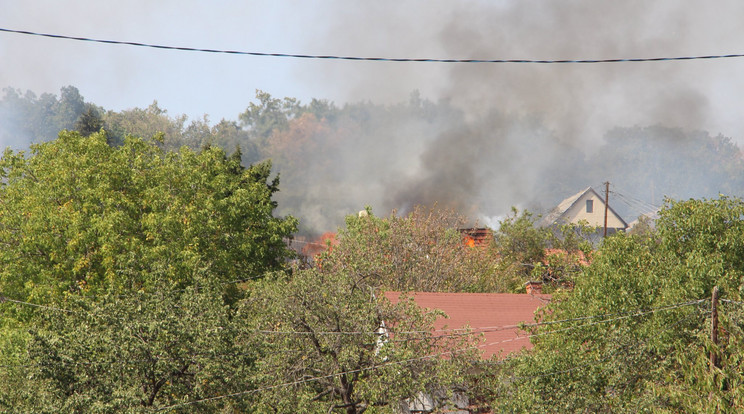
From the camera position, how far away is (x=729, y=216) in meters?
18.7

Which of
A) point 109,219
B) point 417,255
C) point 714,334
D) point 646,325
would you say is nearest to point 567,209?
point 417,255

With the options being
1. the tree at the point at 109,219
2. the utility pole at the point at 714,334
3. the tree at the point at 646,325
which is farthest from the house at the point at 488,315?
the utility pole at the point at 714,334

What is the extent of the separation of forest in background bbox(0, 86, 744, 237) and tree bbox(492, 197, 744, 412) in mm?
49014

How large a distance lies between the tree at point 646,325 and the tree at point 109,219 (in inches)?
552

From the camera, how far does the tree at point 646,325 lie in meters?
17.0

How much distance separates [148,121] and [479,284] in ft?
296

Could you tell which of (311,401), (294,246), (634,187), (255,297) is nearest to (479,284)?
(255,297)

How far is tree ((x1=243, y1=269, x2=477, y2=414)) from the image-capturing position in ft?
66.9

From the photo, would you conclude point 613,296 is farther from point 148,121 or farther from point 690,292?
point 148,121

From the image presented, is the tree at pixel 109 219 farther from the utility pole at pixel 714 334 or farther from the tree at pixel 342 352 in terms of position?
the utility pole at pixel 714 334

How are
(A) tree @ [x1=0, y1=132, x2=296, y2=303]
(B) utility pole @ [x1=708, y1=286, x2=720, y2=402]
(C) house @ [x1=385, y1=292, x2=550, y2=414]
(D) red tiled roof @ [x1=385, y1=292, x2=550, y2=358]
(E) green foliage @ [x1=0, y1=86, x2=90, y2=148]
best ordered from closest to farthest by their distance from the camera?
(B) utility pole @ [x1=708, y1=286, x2=720, y2=402] < (C) house @ [x1=385, y1=292, x2=550, y2=414] < (D) red tiled roof @ [x1=385, y1=292, x2=550, y2=358] < (A) tree @ [x1=0, y1=132, x2=296, y2=303] < (E) green foliage @ [x1=0, y1=86, x2=90, y2=148]

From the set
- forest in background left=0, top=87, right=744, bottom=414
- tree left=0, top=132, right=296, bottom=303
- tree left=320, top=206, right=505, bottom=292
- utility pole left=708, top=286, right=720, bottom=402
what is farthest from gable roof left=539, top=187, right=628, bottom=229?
utility pole left=708, top=286, right=720, bottom=402

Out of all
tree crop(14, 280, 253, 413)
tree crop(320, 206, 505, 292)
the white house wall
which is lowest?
tree crop(14, 280, 253, 413)

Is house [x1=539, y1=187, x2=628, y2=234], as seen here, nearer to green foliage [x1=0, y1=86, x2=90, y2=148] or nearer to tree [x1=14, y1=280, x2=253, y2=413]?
green foliage [x1=0, y1=86, x2=90, y2=148]
